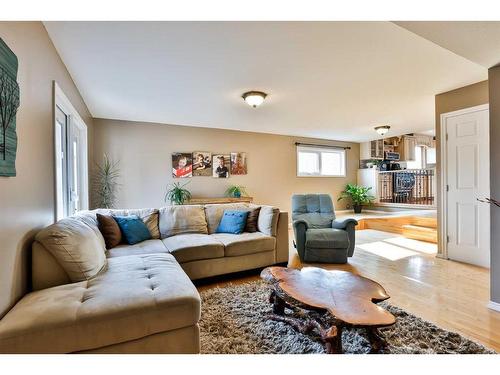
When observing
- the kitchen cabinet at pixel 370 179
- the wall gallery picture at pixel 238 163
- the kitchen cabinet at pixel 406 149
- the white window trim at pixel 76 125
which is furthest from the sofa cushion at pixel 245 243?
the kitchen cabinet at pixel 406 149

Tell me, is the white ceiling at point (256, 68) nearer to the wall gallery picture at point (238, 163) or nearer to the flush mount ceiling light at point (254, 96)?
the flush mount ceiling light at point (254, 96)

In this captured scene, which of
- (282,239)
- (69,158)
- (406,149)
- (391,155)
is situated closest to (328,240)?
(282,239)

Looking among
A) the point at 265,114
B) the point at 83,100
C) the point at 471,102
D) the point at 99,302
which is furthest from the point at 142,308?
the point at 471,102

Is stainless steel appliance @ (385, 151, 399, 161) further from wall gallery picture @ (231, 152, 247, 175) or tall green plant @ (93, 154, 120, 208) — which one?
tall green plant @ (93, 154, 120, 208)

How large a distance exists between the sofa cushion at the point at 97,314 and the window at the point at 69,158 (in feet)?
4.06

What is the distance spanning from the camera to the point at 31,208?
1.68 m

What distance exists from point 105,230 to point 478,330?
10.9ft

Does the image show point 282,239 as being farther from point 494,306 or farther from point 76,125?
point 76,125

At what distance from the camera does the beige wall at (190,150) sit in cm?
479

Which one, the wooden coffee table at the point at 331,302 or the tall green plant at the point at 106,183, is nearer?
the wooden coffee table at the point at 331,302

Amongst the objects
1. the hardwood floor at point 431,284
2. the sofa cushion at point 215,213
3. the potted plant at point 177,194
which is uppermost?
the potted plant at point 177,194

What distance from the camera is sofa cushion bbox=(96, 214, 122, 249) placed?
266cm
